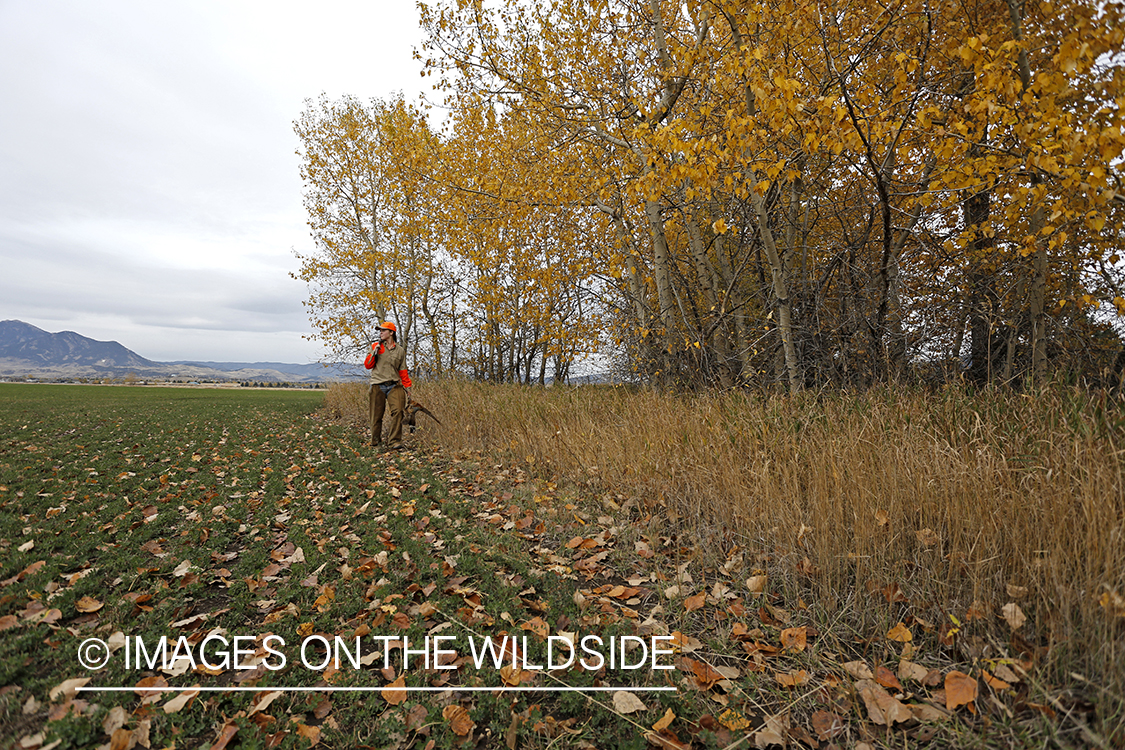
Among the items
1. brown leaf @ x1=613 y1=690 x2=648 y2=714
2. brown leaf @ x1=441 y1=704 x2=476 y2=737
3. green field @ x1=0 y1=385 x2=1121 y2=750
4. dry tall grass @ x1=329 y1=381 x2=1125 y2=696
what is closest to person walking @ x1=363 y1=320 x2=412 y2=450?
green field @ x1=0 y1=385 x2=1121 y2=750

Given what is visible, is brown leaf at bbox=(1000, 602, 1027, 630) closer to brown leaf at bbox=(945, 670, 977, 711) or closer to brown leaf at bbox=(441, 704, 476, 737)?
A: brown leaf at bbox=(945, 670, 977, 711)

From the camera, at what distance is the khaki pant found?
923 cm

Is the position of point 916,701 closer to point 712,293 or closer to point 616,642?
point 616,642

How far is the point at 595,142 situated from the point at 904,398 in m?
7.17

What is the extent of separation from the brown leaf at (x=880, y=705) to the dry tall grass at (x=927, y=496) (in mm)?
555

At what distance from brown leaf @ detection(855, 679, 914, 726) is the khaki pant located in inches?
329

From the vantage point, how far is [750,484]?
4.14 m

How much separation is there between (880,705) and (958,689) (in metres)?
0.33

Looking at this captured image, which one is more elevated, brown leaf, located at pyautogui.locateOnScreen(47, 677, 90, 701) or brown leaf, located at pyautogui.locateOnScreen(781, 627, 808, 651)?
brown leaf, located at pyautogui.locateOnScreen(781, 627, 808, 651)

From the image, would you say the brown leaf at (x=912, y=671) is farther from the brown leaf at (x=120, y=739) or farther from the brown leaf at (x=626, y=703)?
the brown leaf at (x=120, y=739)

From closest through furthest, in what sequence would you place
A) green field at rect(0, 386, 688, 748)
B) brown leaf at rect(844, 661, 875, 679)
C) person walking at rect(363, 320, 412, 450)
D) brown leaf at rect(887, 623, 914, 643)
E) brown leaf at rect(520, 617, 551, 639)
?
green field at rect(0, 386, 688, 748) → brown leaf at rect(844, 661, 875, 679) → brown leaf at rect(887, 623, 914, 643) → brown leaf at rect(520, 617, 551, 639) → person walking at rect(363, 320, 412, 450)

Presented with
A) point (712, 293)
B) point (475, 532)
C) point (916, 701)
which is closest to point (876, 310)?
point (712, 293)

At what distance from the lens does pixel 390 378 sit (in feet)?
30.1

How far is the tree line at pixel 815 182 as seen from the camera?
177 inches
